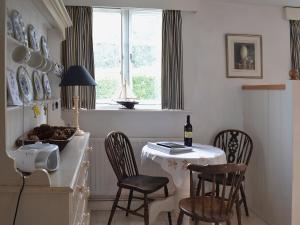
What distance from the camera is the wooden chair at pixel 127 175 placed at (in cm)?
282

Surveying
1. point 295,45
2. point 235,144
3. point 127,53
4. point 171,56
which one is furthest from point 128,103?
point 295,45

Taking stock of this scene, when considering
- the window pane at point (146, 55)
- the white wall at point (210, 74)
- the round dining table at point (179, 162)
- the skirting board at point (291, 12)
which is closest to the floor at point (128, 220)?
the white wall at point (210, 74)

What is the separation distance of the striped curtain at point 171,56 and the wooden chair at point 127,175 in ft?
2.39

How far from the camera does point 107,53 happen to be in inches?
146

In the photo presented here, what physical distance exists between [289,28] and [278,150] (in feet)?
5.65

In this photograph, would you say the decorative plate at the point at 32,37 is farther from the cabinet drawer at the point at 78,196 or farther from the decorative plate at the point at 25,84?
the cabinet drawer at the point at 78,196

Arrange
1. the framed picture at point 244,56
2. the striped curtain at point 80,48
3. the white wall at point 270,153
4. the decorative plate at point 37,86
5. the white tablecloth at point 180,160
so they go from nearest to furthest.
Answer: the decorative plate at point 37,86 < the white tablecloth at point 180,160 < the white wall at point 270,153 < the striped curtain at point 80,48 < the framed picture at point 244,56

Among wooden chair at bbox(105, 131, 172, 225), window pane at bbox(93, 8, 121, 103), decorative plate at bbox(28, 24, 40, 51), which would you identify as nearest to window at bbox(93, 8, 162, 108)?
window pane at bbox(93, 8, 121, 103)

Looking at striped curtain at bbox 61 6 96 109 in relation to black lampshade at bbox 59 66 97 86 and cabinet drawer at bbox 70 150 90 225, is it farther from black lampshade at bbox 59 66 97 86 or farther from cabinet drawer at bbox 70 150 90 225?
cabinet drawer at bbox 70 150 90 225

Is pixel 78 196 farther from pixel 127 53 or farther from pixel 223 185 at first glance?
pixel 127 53

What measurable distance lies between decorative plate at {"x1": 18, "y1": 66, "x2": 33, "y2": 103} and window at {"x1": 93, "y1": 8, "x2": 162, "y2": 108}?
5.11 feet

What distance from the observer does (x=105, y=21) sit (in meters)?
3.69

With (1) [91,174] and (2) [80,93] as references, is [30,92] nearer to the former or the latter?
(2) [80,93]

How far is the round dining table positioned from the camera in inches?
103
